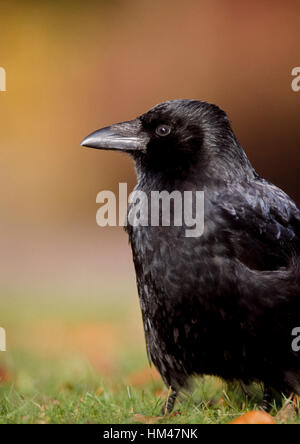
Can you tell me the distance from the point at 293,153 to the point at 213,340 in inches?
154

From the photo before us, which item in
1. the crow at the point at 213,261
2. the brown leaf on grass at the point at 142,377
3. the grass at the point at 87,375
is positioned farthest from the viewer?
the brown leaf on grass at the point at 142,377

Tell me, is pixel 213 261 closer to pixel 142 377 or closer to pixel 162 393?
pixel 162 393

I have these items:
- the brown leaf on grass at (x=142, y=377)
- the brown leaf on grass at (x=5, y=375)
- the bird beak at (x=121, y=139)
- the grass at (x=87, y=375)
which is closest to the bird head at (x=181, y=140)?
the bird beak at (x=121, y=139)

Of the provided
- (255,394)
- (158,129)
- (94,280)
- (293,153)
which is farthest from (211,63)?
(255,394)

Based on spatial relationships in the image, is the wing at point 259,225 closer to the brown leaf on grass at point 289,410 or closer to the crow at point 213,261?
the crow at point 213,261

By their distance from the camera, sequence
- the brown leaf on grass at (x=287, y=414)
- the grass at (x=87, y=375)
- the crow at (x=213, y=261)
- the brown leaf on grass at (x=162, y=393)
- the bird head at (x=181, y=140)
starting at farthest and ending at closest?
the brown leaf on grass at (x=162, y=393)
the bird head at (x=181, y=140)
the crow at (x=213, y=261)
the grass at (x=87, y=375)
the brown leaf on grass at (x=287, y=414)

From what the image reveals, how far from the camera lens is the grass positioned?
3.07 metres

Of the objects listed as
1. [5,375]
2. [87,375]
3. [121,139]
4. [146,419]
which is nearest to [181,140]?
[121,139]

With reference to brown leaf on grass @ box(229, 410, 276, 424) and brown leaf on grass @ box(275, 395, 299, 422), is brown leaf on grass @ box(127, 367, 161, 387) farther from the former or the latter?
brown leaf on grass @ box(229, 410, 276, 424)

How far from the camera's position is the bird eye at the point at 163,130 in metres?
3.49

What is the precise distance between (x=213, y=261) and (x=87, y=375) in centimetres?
145

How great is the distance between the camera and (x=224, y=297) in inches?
125

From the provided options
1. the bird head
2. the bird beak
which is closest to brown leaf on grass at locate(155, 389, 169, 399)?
the bird head
